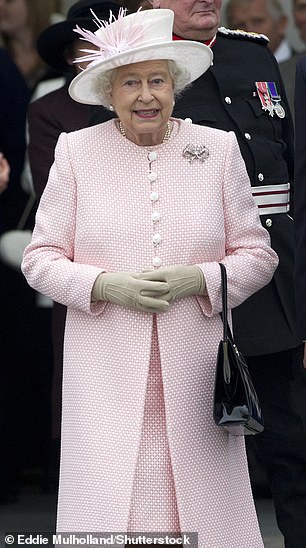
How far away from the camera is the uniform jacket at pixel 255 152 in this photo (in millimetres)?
5605

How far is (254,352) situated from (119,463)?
93 centimetres

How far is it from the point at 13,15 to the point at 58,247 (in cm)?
265

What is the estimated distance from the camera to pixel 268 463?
225 inches

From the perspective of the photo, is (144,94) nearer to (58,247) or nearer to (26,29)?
(58,247)

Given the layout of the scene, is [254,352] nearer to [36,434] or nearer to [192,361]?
[192,361]

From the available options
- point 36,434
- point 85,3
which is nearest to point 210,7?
point 85,3

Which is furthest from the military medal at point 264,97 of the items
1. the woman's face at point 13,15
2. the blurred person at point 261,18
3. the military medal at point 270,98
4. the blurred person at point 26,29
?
the woman's face at point 13,15

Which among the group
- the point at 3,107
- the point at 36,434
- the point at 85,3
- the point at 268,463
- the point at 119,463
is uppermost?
the point at 85,3

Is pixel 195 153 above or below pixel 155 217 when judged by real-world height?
above

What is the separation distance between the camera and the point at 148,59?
4879mm

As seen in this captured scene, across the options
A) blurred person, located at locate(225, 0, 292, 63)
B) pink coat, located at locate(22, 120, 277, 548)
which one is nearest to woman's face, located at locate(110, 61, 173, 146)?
pink coat, located at locate(22, 120, 277, 548)

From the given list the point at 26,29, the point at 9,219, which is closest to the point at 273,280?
the point at 9,219

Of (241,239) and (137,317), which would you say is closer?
(137,317)

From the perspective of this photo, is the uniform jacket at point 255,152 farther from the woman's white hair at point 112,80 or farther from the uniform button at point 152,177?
the uniform button at point 152,177
